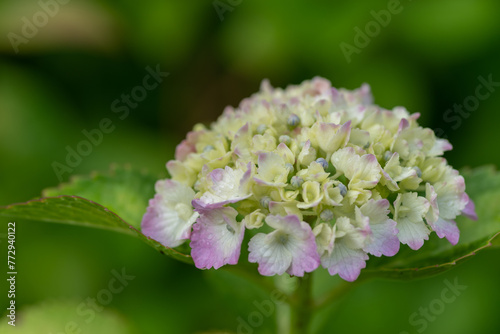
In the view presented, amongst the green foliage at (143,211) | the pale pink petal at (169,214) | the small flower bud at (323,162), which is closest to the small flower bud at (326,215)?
the small flower bud at (323,162)

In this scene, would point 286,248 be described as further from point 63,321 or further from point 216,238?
point 63,321

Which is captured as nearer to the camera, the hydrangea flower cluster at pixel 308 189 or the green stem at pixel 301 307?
the hydrangea flower cluster at pixel 308 189

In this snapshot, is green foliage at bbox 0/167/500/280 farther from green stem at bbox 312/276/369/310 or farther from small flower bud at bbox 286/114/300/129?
small flower bud at bbox 286/114/300/129

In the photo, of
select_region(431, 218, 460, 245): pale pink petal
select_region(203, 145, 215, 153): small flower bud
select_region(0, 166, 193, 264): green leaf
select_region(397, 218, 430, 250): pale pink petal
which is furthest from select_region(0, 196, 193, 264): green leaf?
select_region(431, 218, 460, 245): pale pink petal

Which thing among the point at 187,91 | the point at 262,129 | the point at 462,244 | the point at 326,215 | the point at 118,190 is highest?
the point at 187,91

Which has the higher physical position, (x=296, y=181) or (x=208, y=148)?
(x=208, y=148)

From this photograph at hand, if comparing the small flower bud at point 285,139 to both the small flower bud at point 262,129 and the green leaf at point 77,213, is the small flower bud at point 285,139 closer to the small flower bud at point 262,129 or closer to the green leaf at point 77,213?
the small flower bud at point 262,129

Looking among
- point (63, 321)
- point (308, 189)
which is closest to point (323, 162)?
point (308, 189)
